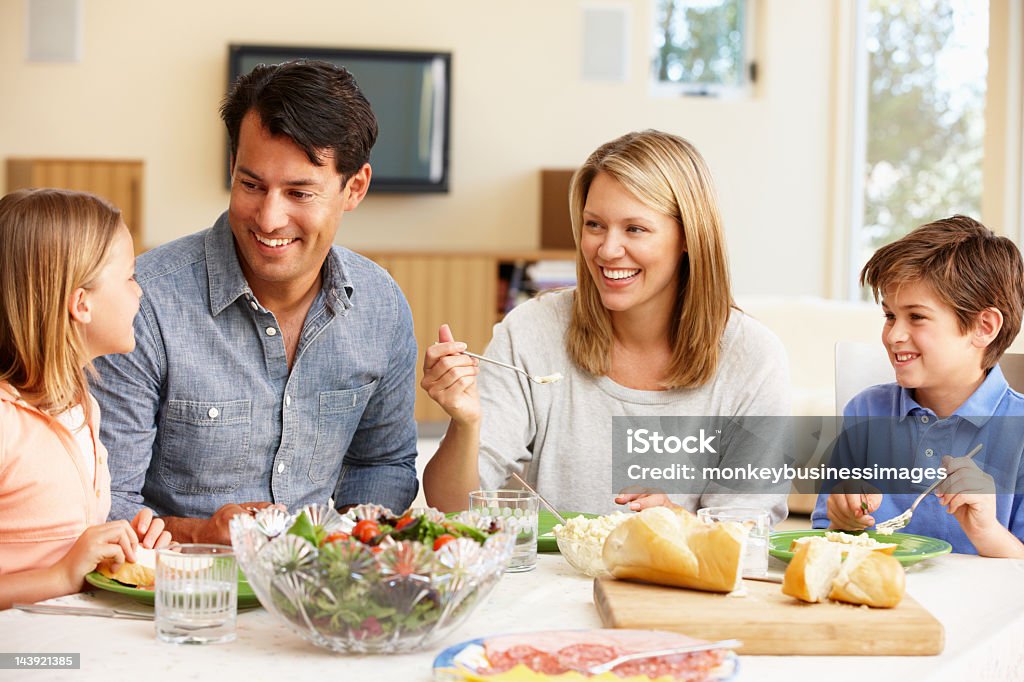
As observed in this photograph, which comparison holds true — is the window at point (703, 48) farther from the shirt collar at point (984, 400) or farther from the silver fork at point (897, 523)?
the silver fork at point (897, 523)

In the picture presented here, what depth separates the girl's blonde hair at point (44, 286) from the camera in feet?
4.70

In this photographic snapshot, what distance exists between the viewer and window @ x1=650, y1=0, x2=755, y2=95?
6.00 metres

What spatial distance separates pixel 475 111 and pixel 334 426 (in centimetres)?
406

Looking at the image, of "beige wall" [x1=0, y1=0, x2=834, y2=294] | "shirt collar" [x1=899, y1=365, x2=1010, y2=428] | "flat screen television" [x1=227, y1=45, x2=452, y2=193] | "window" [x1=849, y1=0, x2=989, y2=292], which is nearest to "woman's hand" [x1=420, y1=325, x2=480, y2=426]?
"shirt collar" [x1=899, y1=365, x2=1010, y2=428]

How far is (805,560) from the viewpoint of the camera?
116 cm

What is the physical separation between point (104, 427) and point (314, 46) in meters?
4.19

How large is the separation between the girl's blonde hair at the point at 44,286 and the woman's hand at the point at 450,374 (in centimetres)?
47

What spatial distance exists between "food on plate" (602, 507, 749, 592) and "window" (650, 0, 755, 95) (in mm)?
5032

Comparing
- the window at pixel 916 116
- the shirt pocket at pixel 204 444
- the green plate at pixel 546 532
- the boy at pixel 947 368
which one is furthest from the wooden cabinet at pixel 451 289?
the green plate at pixel 546 532

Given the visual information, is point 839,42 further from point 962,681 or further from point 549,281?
point 962,681

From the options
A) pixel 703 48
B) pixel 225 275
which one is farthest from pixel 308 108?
pixel 703 48

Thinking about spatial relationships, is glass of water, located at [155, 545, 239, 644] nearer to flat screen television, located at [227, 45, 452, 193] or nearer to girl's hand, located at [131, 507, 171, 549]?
girl's hand, located at [131, 507, 171, 549]

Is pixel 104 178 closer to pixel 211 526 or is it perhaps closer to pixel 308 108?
pixel 308 108

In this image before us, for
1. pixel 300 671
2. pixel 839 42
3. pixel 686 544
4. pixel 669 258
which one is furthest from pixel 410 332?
pixel 839 42
